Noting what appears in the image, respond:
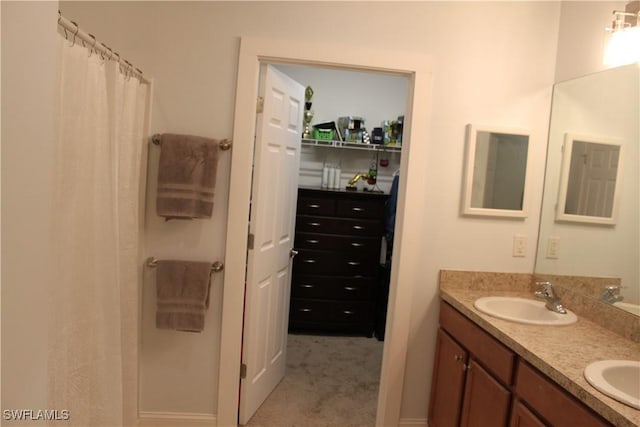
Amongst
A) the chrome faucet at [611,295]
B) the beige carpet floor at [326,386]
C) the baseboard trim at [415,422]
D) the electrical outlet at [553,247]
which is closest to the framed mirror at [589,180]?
the electrical outlet at [553,247]

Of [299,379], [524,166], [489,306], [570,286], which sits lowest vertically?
[299,379]

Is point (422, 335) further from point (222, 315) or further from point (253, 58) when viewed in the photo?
point (253, 58)

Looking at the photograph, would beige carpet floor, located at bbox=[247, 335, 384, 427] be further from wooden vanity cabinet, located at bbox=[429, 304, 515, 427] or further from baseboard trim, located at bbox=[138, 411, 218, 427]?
wooden vanity cabinet, located at bbox=[429, 304, 515, 427]

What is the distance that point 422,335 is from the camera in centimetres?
236

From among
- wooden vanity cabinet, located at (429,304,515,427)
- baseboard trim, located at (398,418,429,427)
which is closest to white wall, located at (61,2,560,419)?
baseboard trim, located at (398,418,429,427)

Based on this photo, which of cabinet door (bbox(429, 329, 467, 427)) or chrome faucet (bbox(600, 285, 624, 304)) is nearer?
chrome faucet (bbox(600, 285, 624, 304))

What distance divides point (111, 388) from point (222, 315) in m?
0.70

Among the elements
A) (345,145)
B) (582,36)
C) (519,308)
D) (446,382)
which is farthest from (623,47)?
(345,145)

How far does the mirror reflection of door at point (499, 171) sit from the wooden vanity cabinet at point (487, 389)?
66 centimetres

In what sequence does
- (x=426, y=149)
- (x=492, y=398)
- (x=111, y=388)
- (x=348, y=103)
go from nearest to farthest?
1. (x=111, y=388)
2. (x=492, y=398)
3. (x=426, y=149)
4. (x=348, y=103)

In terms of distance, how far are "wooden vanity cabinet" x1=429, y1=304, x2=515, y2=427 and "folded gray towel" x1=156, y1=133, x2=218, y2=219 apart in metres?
1.46

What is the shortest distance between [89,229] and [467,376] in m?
1.75

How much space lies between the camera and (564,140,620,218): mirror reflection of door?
1930 mm

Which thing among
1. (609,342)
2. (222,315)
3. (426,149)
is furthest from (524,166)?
(222,315)
